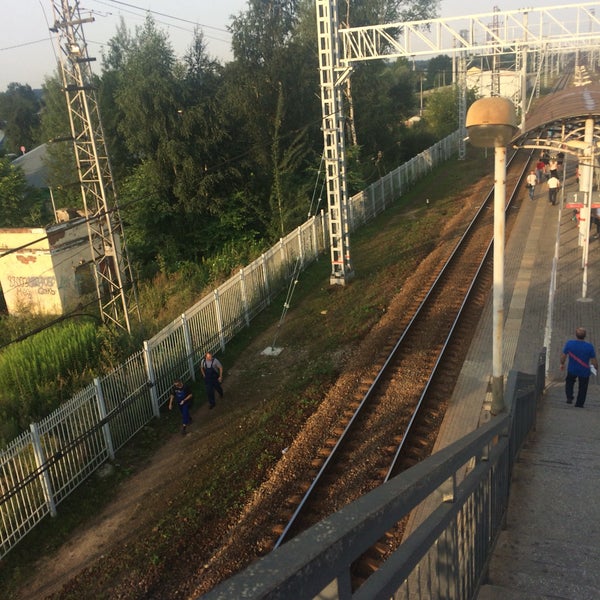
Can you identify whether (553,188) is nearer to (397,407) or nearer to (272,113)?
(272,113)

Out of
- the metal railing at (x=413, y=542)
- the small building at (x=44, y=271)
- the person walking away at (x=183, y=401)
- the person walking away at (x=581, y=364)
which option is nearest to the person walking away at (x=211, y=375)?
the person walking away at (x=183, y=401)

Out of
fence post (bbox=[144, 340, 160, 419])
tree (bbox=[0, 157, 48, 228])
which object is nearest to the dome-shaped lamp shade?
fence post (bbox=[144, 340, 160, 419])

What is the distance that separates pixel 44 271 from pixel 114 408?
1329cm

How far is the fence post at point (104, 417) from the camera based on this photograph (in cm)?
1029

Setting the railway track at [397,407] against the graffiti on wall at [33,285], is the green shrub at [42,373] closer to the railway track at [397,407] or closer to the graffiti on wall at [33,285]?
the railway track at [397,407]

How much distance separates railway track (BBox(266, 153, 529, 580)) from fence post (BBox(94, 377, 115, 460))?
3.82m

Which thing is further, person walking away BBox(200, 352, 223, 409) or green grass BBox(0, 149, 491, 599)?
person walking away BBox(200, 352, 223, 409)

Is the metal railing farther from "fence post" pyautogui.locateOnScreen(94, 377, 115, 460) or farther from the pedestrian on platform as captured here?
the pedestrian on platform

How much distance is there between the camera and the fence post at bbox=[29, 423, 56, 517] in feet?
28.9

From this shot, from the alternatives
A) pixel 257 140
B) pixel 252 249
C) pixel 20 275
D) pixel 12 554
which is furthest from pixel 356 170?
pixel 12 554

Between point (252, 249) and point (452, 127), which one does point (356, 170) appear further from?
point (452, 127)

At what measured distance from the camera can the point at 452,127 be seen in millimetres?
47594

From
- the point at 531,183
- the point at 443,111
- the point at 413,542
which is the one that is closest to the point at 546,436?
the point at 413,542

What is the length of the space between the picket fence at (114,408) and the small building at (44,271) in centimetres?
884
